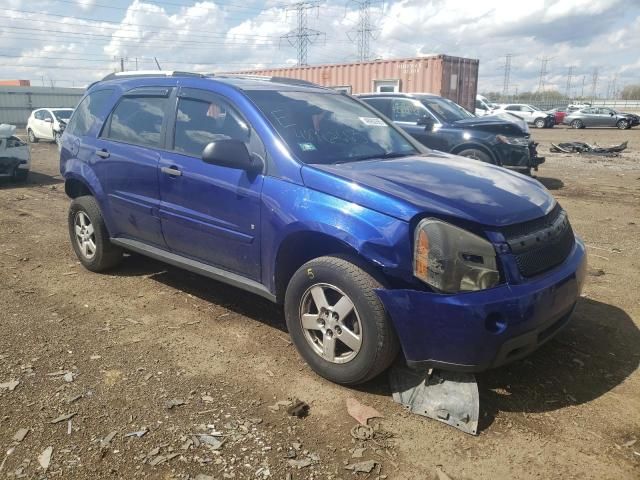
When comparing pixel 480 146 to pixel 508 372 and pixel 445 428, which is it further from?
pixel 445 428

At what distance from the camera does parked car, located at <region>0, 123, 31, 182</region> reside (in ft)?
35.3

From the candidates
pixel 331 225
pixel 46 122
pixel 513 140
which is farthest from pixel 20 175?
pixel 331 225

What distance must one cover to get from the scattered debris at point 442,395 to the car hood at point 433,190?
2.91 feet

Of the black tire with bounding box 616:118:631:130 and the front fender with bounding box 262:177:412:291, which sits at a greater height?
the front fender with bounding box 262:177:412:291

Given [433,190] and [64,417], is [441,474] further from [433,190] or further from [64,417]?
[64,417]

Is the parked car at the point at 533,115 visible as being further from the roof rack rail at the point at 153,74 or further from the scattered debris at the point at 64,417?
the scattered debris at the point at 64,417

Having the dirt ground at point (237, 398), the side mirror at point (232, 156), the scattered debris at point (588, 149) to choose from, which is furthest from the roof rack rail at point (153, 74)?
the scattered debris at point (588, 149)

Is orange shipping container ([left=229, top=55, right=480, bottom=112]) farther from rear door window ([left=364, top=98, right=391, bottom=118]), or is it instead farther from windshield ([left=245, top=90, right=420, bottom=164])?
windshield ([left=245, top=90, right=420, bottom=164])

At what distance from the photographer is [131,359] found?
11.6 ft

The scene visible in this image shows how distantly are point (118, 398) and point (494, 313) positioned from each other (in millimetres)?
2136

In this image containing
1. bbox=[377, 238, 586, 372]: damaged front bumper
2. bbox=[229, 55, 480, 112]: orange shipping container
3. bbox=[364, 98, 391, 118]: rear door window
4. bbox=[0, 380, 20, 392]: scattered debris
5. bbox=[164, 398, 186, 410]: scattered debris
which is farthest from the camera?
bbox=[229, 55, 480, 112]: orange shipping container

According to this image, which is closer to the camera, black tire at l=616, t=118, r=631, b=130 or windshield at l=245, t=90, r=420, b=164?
windshield at l=245, t=90, r=420, b=164

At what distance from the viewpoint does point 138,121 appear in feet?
14.8

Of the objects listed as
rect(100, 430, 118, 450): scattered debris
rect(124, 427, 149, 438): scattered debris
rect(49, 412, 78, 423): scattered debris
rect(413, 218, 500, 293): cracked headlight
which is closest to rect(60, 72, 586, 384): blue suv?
rect(413, 218, 500, 293): cracked headlight
